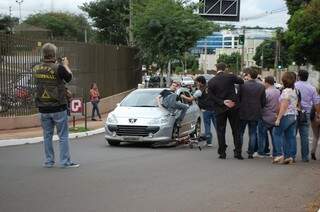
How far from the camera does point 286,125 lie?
40.7ft

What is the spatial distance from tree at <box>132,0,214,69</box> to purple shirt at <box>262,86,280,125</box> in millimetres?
27420

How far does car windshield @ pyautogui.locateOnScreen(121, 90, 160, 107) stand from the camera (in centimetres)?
1667

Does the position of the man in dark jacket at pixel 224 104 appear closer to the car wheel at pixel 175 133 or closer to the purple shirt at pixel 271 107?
the purple shirt at pixel 271 107

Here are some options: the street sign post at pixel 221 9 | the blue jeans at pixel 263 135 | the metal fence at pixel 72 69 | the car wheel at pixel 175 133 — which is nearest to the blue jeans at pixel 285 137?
the blue jeans at pixel 263 135

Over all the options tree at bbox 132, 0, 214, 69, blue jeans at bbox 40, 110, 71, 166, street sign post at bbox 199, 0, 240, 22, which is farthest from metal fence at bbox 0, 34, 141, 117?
blue jeans at bbox 40, 110, 71, 166

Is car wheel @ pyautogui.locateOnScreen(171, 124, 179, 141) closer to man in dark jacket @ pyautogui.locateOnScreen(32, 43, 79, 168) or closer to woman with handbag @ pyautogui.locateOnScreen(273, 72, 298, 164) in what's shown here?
woman with handbag @ pyautogui.locateOnScreen(273, 72, 298, 164)

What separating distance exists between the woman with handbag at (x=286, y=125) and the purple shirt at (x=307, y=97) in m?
0.60

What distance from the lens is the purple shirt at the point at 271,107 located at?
1310 cm

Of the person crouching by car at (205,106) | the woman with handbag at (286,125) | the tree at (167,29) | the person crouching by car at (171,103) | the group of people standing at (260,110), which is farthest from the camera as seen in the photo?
the tree at (167,29)

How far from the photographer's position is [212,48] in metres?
164

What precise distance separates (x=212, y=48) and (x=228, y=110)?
5975 inches

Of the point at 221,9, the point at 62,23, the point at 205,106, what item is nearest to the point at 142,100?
the point at 205,106

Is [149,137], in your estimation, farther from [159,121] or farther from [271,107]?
[271,107]

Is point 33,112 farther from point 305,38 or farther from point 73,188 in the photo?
point 305,38
